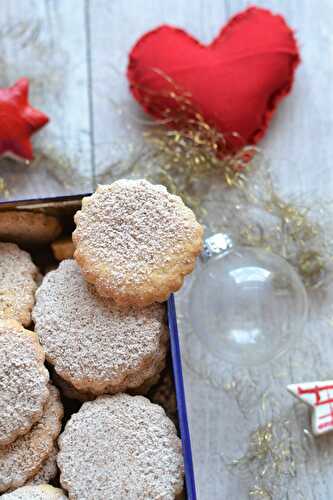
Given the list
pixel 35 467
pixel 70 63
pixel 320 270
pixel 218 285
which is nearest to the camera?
pixel 35 467

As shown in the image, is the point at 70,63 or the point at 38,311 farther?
the point at 70,63

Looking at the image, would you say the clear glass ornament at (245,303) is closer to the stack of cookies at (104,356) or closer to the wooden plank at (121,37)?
the stack of cookies at (104,356)

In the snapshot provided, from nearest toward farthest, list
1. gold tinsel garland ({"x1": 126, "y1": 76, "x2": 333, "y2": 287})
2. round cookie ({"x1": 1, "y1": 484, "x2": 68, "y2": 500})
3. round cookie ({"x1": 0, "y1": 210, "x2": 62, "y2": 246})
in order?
round cookie ({"x1": 1, "y1": 484, "x2": 68, "y2": 500}) < round cookie ({"x1": 0, "y1": 210, "x2": 62, "y2": 246}) < gold tinsel garland ({"x1": 126, "y1": 76, "x2": 333, "y2": 287})

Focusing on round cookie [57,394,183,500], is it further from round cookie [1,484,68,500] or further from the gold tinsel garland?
the gold tinsel garland

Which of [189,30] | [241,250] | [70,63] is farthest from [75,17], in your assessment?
[241,250]

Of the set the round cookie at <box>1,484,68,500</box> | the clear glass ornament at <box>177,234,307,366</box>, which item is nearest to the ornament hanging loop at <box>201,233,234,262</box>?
the clear glass ornament at <box>177,234,307,366</box>

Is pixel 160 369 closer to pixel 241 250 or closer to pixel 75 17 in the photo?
pixel 241 250

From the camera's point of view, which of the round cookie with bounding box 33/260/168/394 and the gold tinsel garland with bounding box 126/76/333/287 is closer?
the round cookie with bounding box 33/260/168/394
